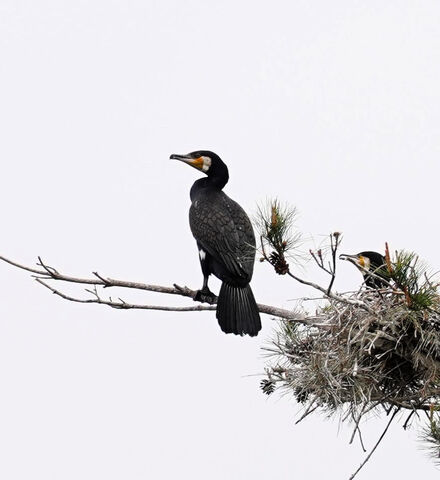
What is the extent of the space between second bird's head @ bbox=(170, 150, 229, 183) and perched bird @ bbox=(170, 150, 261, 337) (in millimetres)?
124

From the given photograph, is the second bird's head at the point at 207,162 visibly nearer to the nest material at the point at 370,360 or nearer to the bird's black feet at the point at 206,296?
the bird's black feet at the point at 206,296

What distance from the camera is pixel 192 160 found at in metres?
6.20

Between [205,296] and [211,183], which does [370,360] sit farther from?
[211,183]

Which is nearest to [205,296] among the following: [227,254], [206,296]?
[206,296]

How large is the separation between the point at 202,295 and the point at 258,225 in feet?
4.59

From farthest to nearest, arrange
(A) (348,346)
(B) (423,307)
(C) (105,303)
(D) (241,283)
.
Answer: (D) (241,283), (C) (105,303), (A) (348,346), (B) (423,307)

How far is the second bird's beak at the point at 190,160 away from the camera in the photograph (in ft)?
20.3

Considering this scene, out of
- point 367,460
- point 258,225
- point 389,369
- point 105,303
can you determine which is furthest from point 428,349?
point 105,303

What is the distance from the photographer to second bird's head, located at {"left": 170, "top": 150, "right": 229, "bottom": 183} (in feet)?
20.1

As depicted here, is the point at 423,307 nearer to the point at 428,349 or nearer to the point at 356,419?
the point at 428,349

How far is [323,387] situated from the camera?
457 cm

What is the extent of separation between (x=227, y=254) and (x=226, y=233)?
13 cm

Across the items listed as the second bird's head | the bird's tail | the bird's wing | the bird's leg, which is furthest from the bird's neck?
the bird's tail

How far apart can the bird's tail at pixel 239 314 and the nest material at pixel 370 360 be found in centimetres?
49
